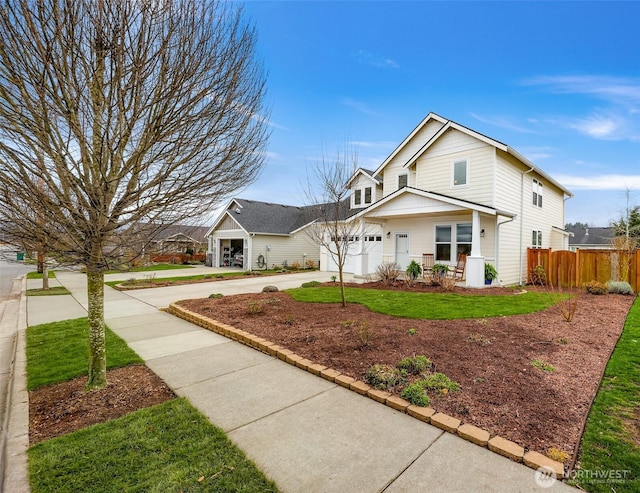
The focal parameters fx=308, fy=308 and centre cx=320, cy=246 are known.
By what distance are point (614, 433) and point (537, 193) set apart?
50.6 ft

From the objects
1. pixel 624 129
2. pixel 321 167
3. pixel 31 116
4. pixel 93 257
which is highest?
pixel 624 129

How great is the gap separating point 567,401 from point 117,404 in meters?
4.99

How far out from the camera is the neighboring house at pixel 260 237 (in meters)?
22.5

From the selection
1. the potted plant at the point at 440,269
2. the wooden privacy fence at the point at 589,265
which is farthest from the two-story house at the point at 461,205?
the potted plant at the point at 440,269

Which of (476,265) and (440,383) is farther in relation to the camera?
(476,265)

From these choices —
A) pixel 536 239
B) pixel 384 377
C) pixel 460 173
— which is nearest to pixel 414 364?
pixel 384 377

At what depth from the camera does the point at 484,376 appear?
3904mm

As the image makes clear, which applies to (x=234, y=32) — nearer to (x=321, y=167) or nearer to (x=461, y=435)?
(x=461, y=435)

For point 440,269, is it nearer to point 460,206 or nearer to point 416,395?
point 460,206

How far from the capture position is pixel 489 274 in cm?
1169

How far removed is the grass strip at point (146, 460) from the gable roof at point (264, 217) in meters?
19.3

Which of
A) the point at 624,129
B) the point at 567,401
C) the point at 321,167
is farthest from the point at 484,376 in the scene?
the point at 624,129

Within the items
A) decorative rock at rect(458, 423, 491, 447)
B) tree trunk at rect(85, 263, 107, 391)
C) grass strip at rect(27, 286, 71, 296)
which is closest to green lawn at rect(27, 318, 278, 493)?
tree trunk at rect(85, 263, 107, 391)

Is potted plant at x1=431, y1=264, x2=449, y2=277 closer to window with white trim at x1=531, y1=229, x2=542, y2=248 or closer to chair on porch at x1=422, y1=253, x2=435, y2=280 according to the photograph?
chair on porch at x1=422, y1=253, x2=435, y2=280
